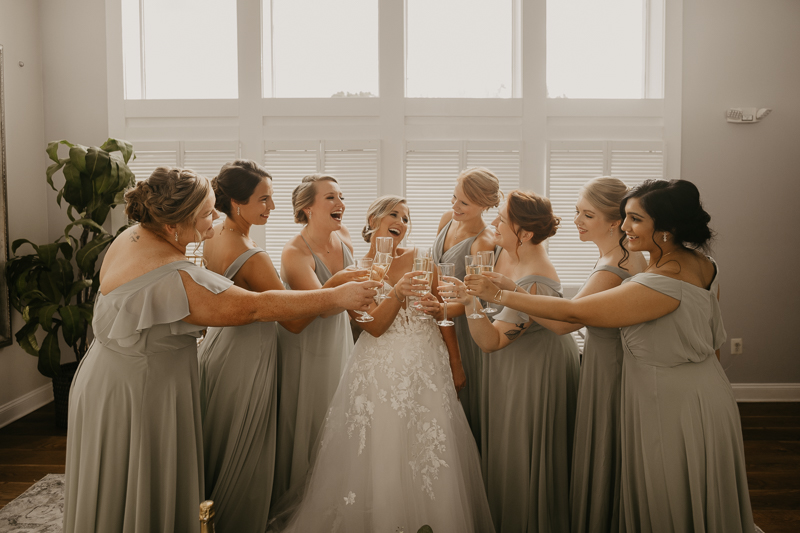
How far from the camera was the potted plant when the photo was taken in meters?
3.65

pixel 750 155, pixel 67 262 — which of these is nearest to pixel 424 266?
pixel 67 262

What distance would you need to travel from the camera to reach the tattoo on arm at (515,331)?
2.27m

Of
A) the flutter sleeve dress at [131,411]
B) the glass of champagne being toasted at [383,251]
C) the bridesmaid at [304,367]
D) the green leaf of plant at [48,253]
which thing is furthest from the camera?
the green leaf of plant at [48,253]

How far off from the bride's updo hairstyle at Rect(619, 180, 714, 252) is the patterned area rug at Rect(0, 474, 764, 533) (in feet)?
5.80

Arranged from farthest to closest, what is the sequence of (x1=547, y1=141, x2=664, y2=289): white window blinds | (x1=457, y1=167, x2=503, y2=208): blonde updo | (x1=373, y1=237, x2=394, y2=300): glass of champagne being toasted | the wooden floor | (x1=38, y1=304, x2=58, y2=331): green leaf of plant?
(x1=547, y1=141, x2=664, y2=289): white window blinds
(x1=38, y1=304, x2=58, y2=331): green leaf of plant
the wooden floor
(x1=457, y1=167, x2=503, y2=208): blonde updo
(x1=373, y1=237, x2=394, y2=300): glass of champagne being toasted

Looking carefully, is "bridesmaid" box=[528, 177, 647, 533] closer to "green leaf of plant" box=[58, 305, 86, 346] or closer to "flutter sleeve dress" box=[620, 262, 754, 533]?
"flutter sleeve dress" box=[620, 262, 754, 533]

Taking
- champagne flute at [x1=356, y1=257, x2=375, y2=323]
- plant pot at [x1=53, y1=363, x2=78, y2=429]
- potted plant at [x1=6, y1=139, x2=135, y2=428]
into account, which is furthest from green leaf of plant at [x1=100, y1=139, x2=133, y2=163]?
champagne flute at [x1=356, y1=257, x2=375, y2=323]

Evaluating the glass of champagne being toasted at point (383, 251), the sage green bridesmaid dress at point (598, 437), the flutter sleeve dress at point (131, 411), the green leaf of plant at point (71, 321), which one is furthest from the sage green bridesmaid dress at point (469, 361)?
the green leaf of plant at point (71, 321)

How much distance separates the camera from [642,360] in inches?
77.7

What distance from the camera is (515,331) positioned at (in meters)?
2.28

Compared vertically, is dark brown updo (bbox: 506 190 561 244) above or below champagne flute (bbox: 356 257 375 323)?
above

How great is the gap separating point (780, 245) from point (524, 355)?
11.2 ft

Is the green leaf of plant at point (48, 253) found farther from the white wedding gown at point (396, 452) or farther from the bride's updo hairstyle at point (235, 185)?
the white wedding gown at point (396, 452)

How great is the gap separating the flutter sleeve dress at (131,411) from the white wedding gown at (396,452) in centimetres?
61
